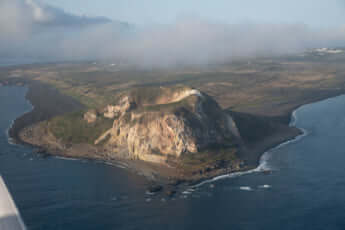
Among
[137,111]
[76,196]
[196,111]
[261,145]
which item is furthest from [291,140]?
[76,196]

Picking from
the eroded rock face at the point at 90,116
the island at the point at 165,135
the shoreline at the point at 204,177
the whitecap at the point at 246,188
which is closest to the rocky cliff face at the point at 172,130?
the island at the point at 165,135

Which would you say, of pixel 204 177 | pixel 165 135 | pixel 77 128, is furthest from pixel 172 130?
pixel 77 128

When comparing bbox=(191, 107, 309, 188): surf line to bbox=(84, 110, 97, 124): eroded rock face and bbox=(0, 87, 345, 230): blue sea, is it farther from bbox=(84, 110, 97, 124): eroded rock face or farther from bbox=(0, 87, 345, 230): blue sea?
bbox=(84, 110, 97, 124): eroded rock face

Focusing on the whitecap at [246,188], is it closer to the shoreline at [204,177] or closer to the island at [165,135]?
the shoreline at [204,177]

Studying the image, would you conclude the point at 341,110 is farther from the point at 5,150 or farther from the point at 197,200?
the point at 5,150

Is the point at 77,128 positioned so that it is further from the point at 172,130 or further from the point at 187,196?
the point at 187,196
